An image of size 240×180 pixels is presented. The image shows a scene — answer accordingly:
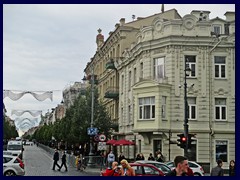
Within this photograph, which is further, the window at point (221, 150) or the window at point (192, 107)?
the window at point (192, 107)

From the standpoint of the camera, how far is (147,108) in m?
34.2

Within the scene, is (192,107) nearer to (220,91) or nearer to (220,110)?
(220,110)

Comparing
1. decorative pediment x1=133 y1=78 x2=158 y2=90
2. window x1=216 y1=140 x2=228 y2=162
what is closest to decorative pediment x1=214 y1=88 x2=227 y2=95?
window x1=216 y1=140 x2=228 y2=162

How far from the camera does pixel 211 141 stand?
108 feet

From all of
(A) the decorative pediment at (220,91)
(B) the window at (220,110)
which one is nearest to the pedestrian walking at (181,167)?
(B) the window at (220,110)

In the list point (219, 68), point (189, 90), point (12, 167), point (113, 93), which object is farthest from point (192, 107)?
point (12, 167)

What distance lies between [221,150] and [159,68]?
8070mm

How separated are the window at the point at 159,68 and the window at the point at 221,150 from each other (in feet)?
22.4

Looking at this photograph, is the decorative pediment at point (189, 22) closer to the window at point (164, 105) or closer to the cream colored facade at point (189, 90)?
the cream colored facade at point (189, 90)

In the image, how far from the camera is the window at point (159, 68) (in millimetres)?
34600
